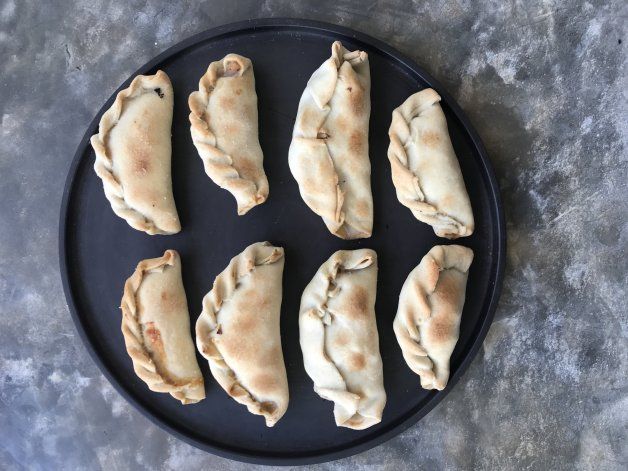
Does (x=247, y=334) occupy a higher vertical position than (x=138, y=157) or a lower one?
lower

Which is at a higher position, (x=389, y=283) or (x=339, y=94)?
(x=339, y=94)

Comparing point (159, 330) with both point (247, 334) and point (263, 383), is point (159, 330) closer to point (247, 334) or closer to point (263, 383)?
point (247, 334)

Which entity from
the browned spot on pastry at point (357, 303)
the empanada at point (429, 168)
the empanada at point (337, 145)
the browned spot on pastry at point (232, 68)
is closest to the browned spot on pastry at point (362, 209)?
the empanada at point (337, 145)

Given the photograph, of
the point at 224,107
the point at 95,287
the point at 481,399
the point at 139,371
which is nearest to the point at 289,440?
the point at 139,371

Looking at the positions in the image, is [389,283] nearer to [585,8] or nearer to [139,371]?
[139,371]

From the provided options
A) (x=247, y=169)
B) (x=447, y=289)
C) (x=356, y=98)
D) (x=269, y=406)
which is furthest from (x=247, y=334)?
(x=356, y=98)

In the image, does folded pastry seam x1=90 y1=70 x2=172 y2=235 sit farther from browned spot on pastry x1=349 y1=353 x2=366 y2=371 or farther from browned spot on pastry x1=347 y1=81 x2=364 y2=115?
browned spot on pastry x1=349 y1=353 x2=366 y2=371
